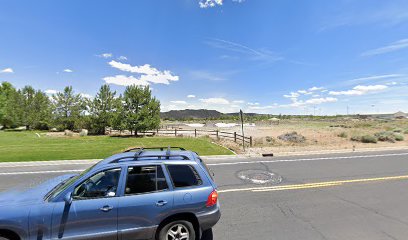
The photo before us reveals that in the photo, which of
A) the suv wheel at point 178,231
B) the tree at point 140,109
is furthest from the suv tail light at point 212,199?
the tree at point 140,109

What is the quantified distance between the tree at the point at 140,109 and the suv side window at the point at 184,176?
85.2ft

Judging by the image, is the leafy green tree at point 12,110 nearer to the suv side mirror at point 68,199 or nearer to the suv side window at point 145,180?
→ the suv side mirror at point 68,199

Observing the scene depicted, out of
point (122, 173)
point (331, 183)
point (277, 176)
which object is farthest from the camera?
point (277, 176)

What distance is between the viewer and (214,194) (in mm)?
4254

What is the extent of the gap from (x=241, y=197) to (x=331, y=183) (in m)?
3.90

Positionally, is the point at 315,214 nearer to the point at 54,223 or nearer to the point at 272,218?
the point at 272,218

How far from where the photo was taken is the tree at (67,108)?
37.6 metres

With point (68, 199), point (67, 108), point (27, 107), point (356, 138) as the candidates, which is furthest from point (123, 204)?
point (27, 107)

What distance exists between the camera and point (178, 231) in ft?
13.4

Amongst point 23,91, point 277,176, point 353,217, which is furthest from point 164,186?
point 23,91

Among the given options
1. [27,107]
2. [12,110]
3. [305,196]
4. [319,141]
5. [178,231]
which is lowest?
[305,196]

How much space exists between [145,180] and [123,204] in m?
0.52

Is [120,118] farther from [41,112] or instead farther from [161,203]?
[161,203]

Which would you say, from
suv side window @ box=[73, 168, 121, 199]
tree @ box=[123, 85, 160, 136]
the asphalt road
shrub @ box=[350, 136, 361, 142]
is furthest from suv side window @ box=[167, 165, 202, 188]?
tree @ box=[123, 85, 160, 136]
